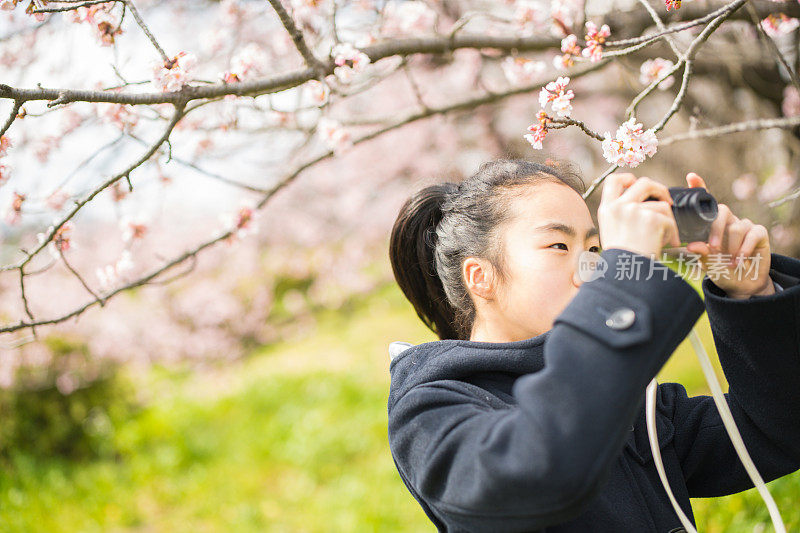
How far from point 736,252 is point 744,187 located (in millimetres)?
4318

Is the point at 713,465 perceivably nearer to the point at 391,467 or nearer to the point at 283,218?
the point at 391,467

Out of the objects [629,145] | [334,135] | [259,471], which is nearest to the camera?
[629,145]

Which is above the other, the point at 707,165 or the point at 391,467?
the point at 707,165

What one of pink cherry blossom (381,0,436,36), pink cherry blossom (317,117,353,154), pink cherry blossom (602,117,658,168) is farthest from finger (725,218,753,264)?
pink cherry blossom (381,0,436,36)

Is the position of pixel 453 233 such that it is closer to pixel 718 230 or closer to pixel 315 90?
pixel 718 230

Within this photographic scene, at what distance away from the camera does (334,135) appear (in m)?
2.43

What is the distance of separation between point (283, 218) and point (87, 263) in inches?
103

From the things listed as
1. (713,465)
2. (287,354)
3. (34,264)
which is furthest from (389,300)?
(713,465)

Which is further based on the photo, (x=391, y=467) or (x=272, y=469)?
(x=272, y=469)

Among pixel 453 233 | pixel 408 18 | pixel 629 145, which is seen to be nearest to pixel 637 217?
pixel 629 145

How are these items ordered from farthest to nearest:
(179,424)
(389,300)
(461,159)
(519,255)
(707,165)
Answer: (389,300) < (461,159) < (707,165) < (179,424) < (519,255)

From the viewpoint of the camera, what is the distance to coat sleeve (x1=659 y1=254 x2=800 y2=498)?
111 centimetres

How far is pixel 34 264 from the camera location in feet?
23.1

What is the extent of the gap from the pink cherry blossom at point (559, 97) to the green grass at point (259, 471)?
1731 mm
